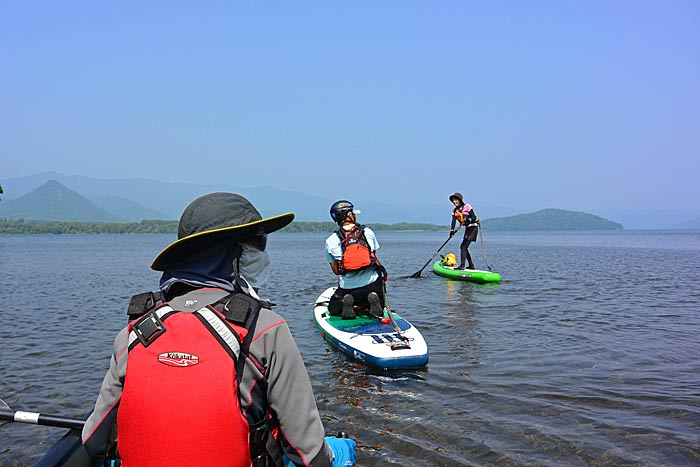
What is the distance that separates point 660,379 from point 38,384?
9.77 meters

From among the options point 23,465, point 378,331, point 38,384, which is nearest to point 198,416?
point 23,465

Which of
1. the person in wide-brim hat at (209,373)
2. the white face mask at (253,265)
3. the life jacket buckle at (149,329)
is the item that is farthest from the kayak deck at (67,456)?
the white face mask at (253,265)

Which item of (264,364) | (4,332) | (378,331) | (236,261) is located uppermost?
(236,261)

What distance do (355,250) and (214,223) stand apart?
6684mm

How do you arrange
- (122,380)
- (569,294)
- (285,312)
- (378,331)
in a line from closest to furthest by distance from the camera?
(122,380) < (378,331) < (285,312) < (569,294)

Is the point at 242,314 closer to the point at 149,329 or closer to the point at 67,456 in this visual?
the point at 149,329

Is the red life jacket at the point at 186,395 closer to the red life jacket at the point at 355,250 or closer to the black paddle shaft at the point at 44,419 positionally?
the black paddle shaft at the point at 44,419

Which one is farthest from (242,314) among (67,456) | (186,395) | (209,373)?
(67,456)

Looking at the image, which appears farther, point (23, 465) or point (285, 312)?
point (285, 312)

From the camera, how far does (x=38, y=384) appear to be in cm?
→ 862

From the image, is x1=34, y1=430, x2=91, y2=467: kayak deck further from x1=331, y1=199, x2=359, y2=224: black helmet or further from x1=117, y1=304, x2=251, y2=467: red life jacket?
x1=331, y1=199, x2=359, y2=224: black helmet

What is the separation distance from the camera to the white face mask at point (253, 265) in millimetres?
2822

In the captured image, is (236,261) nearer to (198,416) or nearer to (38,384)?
(198,416)

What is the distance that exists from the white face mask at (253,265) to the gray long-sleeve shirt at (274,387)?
21 cm
